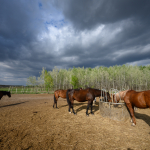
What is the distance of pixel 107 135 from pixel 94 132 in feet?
1.95

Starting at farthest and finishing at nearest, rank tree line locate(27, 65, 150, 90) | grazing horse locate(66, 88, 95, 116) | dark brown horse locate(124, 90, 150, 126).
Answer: tree line locate(27, 65, 150, 90) < grazing horse locate(66, 88, 95, 116) < dark brown horse locate(124, 90, 150, 126)

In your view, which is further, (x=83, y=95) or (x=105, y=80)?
(x=105, y=80)

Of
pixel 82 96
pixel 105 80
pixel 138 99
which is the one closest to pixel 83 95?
pixel 82 96

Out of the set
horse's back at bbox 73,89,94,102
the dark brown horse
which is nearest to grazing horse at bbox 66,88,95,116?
horse's back at bbox 73,89,94,102

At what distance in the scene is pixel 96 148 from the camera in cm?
300

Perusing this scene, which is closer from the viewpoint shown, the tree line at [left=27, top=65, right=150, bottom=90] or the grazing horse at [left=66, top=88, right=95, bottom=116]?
the grazing horse at [left=66, top=88, right=95, bottom=116]

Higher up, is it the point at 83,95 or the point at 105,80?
the point at 105,80

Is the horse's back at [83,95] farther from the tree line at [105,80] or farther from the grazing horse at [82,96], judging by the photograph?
the tree line at [105,80]

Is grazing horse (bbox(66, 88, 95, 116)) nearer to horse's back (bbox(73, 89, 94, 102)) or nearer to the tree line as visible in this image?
horse's back (bbox(73, 89, 94, 102))

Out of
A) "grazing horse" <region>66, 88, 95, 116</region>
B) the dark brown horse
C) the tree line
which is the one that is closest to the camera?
the dark brown horse

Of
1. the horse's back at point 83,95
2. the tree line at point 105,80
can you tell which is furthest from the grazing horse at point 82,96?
the tree line at point 105,80

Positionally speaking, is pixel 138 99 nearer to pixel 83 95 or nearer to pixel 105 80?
pixel 83 95

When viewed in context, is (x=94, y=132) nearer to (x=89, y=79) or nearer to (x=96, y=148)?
(x=96, y=148)

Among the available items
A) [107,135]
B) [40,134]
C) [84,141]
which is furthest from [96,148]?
[40,134]
